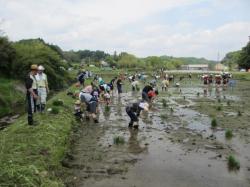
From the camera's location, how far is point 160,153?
448 inches

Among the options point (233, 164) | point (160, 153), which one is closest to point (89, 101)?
point (160, 153)

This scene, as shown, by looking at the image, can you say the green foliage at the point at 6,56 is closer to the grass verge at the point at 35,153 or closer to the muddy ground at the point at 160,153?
the muddy ground at the point at 160,153

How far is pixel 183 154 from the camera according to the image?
11.2 m

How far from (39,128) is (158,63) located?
521 feet

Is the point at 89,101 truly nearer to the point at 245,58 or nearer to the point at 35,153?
the point at 35,153

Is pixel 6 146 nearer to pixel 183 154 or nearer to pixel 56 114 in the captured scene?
pixel 183 154

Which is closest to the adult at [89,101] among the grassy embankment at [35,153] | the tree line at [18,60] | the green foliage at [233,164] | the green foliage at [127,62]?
the grassy embankment at [35,153]

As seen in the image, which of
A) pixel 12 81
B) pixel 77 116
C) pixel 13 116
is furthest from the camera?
pixel 12 81

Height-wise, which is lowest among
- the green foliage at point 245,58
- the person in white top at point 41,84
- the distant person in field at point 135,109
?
the distant person in field at point 135,109

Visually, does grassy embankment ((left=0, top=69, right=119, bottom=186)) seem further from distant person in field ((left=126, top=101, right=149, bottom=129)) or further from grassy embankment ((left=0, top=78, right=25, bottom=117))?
grassy embankment ((left=0, top=78, right=25, bottom=117))

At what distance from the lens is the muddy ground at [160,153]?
884 cm

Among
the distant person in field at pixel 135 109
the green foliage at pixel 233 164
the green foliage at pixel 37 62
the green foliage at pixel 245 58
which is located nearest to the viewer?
the green foliage at pixel 233 164

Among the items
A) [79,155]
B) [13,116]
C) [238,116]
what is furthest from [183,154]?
[13,116]

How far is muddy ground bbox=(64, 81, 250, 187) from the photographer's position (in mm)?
8844
